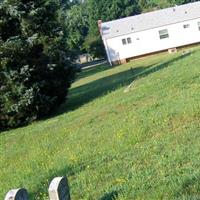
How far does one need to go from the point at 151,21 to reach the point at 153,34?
1.56 metres

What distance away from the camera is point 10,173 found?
1128cm

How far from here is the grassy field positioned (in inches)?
288

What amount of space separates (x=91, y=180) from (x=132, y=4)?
86.2 metres

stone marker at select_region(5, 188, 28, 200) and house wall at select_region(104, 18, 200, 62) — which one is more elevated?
stone marker at select_region(5, 188, 28, 200)

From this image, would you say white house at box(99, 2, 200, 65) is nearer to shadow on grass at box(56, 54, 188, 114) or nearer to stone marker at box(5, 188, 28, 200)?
shadow on grass at box(56, 54, 188, 114)

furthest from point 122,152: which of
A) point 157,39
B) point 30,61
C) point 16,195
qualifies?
point 157,39

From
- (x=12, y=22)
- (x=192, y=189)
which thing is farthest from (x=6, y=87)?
(x=192, y=189)

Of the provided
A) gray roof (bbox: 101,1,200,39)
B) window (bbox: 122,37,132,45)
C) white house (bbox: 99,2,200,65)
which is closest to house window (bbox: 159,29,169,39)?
white house (bbox: 99,2,200,65)

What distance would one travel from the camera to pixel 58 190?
13.0 feet

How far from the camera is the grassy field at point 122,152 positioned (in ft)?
24.0

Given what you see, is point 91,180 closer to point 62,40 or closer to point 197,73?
point 197,73

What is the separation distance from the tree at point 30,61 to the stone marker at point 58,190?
1660 cm

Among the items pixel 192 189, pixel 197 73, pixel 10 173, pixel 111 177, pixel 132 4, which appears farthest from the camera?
pixel 132 4

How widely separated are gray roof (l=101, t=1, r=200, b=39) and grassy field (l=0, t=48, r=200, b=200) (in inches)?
1365
